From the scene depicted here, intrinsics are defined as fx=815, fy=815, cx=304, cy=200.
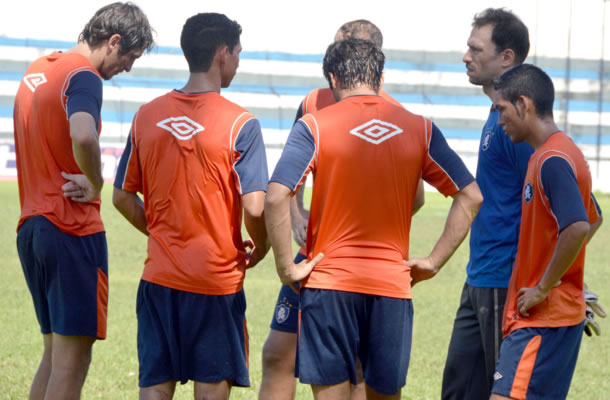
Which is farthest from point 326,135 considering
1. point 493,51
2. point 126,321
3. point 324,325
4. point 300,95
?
point 300,95

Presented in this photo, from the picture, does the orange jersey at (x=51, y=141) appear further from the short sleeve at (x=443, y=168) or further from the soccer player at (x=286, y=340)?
the short sleeve at (x=443, y=168)

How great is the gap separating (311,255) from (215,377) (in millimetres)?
648

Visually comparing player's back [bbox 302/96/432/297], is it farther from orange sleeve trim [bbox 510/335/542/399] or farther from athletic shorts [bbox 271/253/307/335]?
athletic shorts [bbox 271/253/307/335]

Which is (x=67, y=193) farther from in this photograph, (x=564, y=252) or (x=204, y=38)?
(x=564, y=252)

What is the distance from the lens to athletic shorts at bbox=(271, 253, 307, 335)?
13.6ft

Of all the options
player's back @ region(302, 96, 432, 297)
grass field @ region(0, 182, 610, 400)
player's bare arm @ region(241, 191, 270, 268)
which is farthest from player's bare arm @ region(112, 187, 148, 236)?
grass field @ region(0, 182, 610, 400)

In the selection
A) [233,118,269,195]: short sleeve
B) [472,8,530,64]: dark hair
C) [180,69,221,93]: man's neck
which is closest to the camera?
[233,118,269,195]: short sleeve

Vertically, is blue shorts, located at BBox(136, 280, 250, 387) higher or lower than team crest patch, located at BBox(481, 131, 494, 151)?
lower

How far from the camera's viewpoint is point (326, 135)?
10.6 feet

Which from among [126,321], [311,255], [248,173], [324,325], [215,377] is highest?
[248,173]

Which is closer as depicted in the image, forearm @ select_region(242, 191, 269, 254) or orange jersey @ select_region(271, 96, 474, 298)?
orange jersey @ select_region(271, 96, 474, 298)

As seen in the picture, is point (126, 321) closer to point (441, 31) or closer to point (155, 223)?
point (155, 223)

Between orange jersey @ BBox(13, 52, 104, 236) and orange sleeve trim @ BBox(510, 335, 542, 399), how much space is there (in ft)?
6.57

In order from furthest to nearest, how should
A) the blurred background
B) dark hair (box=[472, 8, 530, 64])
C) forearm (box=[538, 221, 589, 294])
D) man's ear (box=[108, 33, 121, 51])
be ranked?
the blurred background
dark hair (box=[472, 8, 530, 64])
man's ear (box=[108, 33, 121, 51])
forearm (box=[538, 221, 589, 294])
